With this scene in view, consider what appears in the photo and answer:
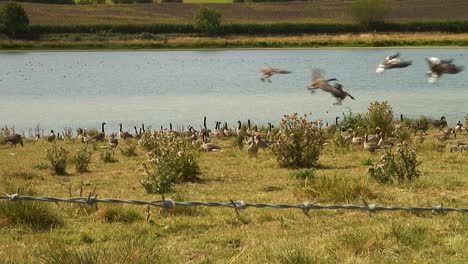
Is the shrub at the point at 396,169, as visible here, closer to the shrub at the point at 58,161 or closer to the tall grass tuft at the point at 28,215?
the tall grass tuft at the point at 28,215

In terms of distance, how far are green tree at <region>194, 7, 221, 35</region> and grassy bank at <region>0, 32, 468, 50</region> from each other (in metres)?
1.91

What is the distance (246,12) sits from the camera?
386 feet

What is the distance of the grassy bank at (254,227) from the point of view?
26.2 ft

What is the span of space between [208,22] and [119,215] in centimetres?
9280

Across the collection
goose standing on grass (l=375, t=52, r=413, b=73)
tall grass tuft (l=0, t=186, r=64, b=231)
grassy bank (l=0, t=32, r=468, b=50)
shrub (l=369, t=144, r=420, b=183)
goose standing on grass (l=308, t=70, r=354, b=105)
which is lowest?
grassy bank (l=0, t=32, r=468, b=50)

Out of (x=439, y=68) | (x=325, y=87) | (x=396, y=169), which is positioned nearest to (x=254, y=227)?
(x=325, y=87)

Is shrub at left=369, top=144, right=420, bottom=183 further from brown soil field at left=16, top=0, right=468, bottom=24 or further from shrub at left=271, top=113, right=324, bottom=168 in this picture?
brown soil field at left=16, top=0, right=468, bottom=24

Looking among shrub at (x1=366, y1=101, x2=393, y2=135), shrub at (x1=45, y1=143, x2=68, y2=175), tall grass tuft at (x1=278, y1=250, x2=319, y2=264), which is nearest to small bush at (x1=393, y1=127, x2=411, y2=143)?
shrub at (x1=366, y1=101, x2=393, y2=135)

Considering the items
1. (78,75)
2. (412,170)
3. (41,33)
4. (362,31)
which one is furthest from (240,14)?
(412,170)

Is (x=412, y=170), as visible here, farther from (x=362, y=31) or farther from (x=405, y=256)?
(x=362, y=31)

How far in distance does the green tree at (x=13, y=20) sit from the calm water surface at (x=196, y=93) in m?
28.5

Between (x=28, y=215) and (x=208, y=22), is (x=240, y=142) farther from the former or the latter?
(x=208, y=22)

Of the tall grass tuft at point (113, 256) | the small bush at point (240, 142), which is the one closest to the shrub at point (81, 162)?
the small bush at point (240, 142)

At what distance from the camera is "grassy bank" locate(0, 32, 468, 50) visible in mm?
89688
